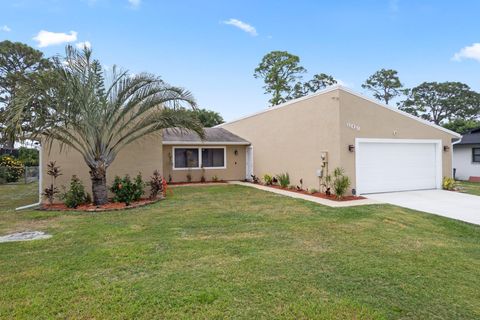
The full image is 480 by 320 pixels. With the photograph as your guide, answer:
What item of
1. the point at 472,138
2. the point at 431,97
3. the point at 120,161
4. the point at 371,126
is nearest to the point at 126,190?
the point at 120,161

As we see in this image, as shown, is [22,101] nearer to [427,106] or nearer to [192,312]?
[192,312]

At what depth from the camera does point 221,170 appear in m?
18.7

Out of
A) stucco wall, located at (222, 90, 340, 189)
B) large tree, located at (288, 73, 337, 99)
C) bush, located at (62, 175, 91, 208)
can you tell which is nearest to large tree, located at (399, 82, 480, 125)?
large tree, located at (288, 73, 337, 99)

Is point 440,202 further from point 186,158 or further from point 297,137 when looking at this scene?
point 186,158

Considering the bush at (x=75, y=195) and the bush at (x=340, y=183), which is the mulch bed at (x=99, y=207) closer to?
the bush at (x=75, y=195)

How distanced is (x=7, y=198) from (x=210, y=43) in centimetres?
1204

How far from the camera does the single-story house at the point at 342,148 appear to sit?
1176 cm

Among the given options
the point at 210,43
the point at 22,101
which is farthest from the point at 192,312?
the point at 210,43

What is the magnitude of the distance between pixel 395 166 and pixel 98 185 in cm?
1156

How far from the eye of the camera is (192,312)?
3318 mm

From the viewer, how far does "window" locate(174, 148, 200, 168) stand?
17.8 metres

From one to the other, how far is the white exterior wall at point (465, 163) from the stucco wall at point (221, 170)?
14.3 metres

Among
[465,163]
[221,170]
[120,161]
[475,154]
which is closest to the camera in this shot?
[120,161]

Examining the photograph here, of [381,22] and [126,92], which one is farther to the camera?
[381,22]
